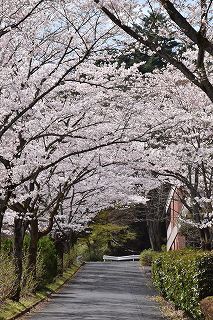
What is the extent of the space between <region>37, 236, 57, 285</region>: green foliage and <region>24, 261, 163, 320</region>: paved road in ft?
2.79

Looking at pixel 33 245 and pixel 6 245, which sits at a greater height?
pixel 6 245

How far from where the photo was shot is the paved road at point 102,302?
15992 millimetres

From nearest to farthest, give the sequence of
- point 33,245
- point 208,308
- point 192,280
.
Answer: point 208,308, point 192,280, point 33,245

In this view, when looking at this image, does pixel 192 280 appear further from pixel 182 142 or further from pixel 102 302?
pixel 182 142

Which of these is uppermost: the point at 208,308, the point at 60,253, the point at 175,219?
the point at 175,219

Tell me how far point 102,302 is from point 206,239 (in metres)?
4.29

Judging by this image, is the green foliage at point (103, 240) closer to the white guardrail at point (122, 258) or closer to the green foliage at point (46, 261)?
the white guardrail at point (122, 258)

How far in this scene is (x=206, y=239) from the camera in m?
21.3

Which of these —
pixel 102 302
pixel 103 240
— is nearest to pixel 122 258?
pixel 103 240

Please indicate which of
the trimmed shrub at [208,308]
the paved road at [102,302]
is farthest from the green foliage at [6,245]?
the trimmed shrub at [208,308]

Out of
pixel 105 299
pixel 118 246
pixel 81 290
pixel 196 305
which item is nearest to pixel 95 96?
pixel 196 305

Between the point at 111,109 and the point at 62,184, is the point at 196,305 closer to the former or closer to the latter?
the point at 111,109

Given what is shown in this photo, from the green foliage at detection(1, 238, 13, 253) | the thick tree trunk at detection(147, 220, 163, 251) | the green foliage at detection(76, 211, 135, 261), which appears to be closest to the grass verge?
the green foliage at detection(1, 238, 13, 253)

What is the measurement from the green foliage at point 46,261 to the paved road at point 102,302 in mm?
849
